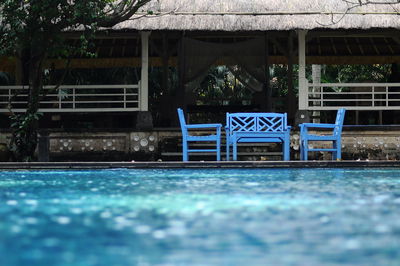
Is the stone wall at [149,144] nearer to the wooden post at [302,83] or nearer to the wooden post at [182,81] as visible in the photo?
the wooden post at [302,83]

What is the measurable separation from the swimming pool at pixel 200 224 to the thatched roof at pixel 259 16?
6181 mm

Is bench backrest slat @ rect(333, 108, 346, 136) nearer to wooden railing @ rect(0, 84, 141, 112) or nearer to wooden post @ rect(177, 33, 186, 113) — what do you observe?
wooden post @ rect(177, 33, 186, 113)

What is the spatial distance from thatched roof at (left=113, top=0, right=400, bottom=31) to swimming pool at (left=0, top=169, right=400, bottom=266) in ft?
20.3

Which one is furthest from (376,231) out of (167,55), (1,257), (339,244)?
(167,55)

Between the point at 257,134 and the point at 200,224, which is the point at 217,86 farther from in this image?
the point at 200,224

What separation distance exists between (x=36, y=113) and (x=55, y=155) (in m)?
1.04

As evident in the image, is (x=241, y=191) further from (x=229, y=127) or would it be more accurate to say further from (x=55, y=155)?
(x=55, y=155)

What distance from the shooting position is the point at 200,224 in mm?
3604

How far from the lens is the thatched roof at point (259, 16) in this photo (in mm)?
11969

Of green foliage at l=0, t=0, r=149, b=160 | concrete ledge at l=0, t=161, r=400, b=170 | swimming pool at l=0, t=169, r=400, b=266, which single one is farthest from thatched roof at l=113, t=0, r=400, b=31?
swimming pool at l=0, t=169, r=400, b=266

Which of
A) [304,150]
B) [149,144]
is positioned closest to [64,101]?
[149,144]

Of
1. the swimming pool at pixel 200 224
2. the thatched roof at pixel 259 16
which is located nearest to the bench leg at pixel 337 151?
the thatched roof at pixel 259 16

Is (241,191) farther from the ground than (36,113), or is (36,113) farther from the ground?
(36,113)

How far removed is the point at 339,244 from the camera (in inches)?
119
